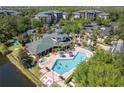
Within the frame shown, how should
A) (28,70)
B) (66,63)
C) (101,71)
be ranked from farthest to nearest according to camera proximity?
(28,70) → (66,63) → (101,71)

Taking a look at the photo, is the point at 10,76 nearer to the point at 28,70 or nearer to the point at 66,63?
the point at 28,70

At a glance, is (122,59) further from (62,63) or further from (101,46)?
(62,63)

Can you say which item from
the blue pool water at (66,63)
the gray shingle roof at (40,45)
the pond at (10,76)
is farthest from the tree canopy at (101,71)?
the pond at (10,76)

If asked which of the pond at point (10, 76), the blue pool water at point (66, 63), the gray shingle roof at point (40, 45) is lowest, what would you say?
the pond at point (10, 76)

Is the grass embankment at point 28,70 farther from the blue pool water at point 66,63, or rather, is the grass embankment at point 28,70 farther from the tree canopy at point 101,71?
the tree canopy at point 101,71

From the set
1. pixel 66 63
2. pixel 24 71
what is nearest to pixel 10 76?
pixel 24 71

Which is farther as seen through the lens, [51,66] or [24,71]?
[24,71]
